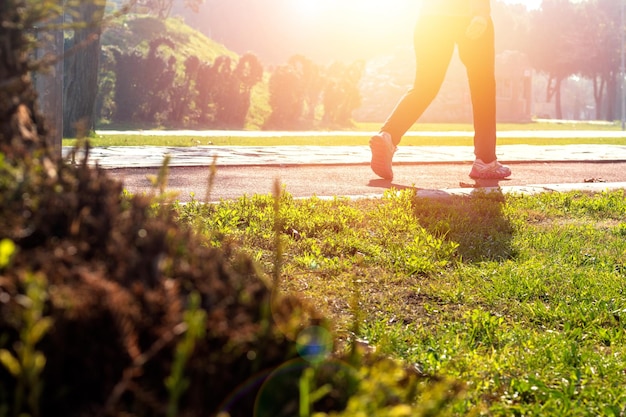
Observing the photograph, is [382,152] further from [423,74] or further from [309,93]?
[309,93]

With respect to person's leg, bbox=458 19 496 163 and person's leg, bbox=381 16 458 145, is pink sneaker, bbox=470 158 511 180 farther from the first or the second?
person's leg, bbox=381 16 458 145

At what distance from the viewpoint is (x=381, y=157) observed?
23.6ft

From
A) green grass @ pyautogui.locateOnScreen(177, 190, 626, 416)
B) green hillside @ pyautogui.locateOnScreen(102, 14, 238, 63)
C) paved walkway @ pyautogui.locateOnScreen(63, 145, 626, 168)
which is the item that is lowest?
green grass @ pyautogui.locateOnScreen(177, 190, 626, 416)

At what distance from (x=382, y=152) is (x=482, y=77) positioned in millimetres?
1078

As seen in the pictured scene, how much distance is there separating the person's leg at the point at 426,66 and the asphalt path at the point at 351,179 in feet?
1.93

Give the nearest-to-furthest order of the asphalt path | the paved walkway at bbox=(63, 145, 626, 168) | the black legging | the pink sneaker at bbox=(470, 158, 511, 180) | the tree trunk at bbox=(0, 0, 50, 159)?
the tree trunk at bbox=(0, 0, 50, 159)
the asphalt path
the black legging
the pink sneaker at bbox=(470, 158, 511, 180)
the paved walkway at bbox=(63, 145, 626, 168)

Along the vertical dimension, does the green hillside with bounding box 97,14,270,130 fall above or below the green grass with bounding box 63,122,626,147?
above

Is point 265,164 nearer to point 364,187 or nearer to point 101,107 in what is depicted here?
point 364,187

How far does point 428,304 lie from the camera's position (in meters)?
3.46

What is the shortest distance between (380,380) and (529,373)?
62.9 inches

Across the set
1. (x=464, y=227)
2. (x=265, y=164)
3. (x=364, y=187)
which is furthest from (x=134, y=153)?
(x=464, y=227)

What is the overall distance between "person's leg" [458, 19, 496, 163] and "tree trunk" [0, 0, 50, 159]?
5654 millimetres

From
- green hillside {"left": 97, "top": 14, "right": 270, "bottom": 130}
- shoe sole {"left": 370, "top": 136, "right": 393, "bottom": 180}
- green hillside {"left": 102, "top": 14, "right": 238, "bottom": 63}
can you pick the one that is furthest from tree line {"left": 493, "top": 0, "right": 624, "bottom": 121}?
shoe sole {"left": 370, "top": 136, "right": 393, "bottom": 180}

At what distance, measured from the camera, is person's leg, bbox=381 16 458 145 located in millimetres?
6855
